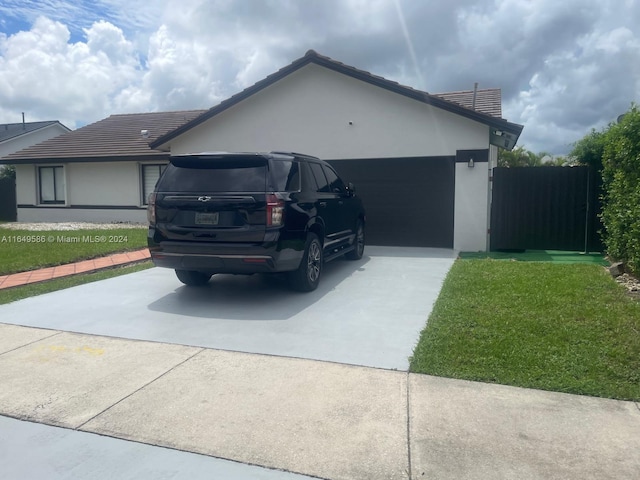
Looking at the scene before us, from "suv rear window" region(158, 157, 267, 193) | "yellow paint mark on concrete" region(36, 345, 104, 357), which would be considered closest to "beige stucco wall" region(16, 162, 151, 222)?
"suv rear window" region(158, 157, 267, 193)

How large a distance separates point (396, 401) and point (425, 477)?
953 mm

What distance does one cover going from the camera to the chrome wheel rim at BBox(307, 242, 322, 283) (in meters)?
7.11

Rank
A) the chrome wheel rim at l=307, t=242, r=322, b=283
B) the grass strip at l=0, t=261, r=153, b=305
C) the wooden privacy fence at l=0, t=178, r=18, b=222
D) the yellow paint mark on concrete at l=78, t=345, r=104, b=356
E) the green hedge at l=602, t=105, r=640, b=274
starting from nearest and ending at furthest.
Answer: the yellow paint mark on concrete at l=78, t=345, r=104, b=356 → the green hedge at l=602, t=105, r=640, b=274 → the chrome wheel rim at l=307, t=242, r=322, b=283 → the grass strip at l=0, t=261, r=153, b=305 → the wooden privacy fence at l=0, t=178, r=18, b=222

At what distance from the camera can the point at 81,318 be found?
6.16m

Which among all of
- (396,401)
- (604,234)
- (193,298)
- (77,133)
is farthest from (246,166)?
(77,133)

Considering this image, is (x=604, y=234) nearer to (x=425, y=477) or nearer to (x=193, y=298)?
(x=193, y=298)

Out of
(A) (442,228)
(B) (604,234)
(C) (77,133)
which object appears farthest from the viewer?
(C) (77,133)

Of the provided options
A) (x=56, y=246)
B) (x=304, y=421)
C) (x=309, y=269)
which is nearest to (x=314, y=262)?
(x=309, y=269)

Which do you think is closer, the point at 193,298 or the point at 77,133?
the point at 193,298

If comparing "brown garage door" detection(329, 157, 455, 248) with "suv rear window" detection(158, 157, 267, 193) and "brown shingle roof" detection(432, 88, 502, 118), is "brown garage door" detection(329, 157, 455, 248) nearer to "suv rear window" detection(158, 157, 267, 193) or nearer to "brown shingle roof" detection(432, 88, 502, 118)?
"brown shingle roof" detection(432, 88, 502, 118)

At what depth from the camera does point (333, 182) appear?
859 cm

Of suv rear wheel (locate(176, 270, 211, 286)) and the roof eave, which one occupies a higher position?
the roof eave

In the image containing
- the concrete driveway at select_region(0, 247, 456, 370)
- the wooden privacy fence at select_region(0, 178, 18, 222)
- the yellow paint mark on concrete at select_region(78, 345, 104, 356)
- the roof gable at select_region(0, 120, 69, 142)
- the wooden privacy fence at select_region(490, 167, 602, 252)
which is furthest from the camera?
the roof gable at select_region(0, 120, 69, 142)

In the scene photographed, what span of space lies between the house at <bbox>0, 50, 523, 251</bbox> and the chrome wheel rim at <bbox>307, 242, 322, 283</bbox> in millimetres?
5009
